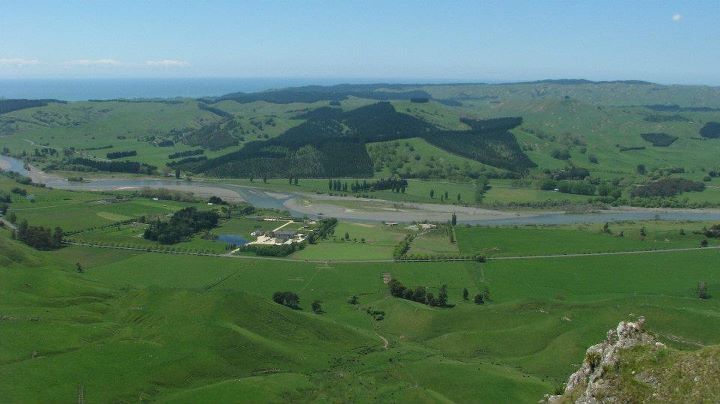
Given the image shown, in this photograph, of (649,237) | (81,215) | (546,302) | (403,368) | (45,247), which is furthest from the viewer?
(81,215)

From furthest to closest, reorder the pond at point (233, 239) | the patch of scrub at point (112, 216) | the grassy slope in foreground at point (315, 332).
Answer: the patch of scrub at point (112, 216), the pond at point (233, 239), the grassy slope in foreground at point (315, 332)

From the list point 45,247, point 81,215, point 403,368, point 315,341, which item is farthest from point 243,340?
point 81,215

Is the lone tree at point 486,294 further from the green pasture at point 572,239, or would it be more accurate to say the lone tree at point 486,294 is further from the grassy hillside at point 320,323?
the green pasture at point 572,239

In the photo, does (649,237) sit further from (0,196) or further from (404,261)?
(0,196)

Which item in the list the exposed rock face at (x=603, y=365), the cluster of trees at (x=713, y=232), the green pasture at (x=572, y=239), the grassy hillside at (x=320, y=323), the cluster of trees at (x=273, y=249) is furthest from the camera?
the cluster of trees at (x=713, y=232)

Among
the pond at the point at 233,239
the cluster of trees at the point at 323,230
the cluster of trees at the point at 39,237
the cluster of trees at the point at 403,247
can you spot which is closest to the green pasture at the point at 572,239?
the cluster of trees at the point at 403,247

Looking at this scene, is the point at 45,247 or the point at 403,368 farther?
the point at 45,247
